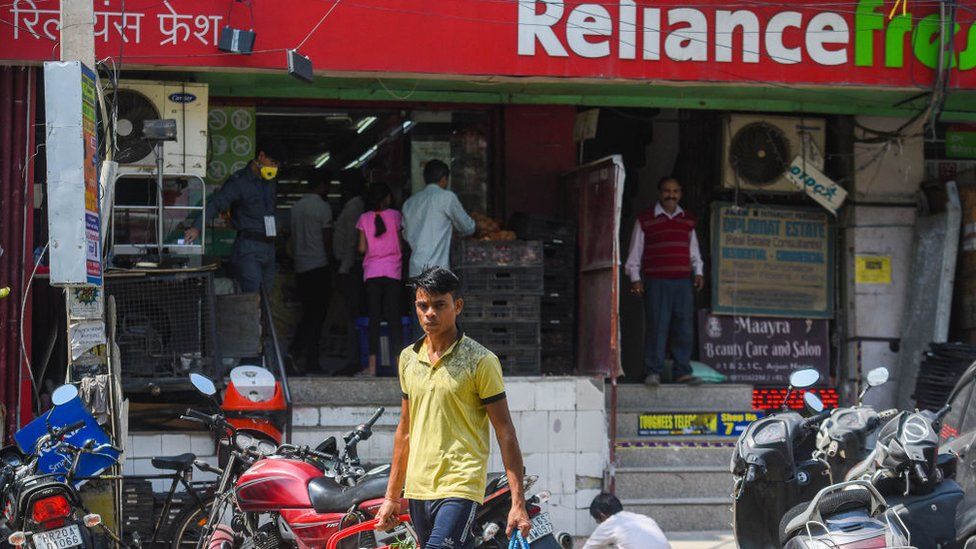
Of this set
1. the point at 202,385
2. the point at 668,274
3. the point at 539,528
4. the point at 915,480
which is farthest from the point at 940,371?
the point at 202,385

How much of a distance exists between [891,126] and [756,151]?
1.30 metres

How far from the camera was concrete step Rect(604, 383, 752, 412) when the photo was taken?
476 inches

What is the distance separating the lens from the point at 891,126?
1307 cm

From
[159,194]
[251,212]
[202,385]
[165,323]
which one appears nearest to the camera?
[202,385]

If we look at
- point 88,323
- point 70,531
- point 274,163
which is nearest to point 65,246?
point 88,323

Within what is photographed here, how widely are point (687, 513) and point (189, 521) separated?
4159 millimetres

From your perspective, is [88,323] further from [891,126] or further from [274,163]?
[891,126]

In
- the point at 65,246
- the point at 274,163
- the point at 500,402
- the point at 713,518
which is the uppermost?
the point at 274,163

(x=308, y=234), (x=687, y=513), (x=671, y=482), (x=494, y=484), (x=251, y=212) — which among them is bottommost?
(x=687, y=513)

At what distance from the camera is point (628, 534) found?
24.0 ft

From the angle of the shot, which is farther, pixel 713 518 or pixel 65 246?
pixel 713 518

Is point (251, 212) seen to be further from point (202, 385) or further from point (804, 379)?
point (804, 379)

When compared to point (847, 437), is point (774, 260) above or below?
above

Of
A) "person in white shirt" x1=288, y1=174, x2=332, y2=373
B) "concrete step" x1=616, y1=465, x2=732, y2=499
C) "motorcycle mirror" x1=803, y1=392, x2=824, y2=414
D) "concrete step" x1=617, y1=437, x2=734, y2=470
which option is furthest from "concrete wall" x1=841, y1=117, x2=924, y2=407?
"motorcycle mirror" x1=803, y1=392, x2=824, y2=414
